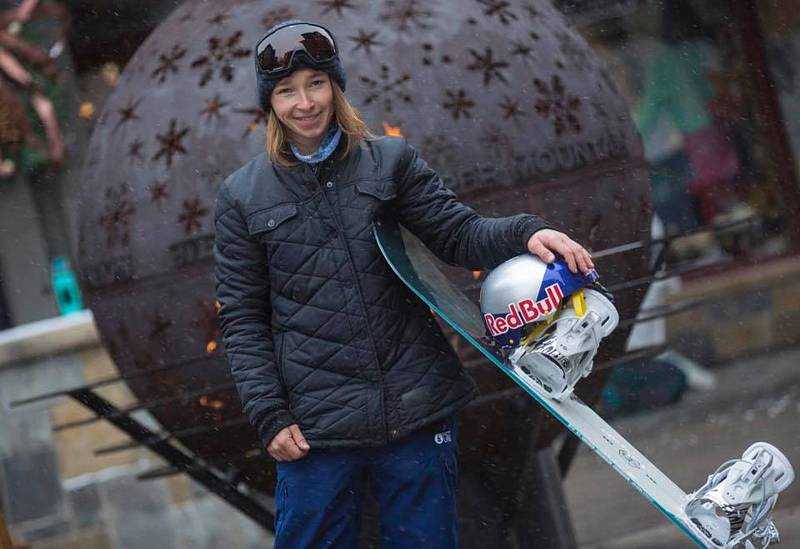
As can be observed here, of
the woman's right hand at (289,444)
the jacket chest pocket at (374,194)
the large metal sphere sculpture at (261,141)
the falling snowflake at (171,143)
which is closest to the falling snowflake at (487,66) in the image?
the large metal sphere sculpture at (261,141)

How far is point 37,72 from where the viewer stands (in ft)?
25.9

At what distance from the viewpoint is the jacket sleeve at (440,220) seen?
2939 mm

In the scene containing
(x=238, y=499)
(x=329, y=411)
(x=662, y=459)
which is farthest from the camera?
(x=662, y=459)

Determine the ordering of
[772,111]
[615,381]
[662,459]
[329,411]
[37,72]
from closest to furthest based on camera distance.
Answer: [329,411] < [662,459] < [37,72] < [615,381] < [772,111]

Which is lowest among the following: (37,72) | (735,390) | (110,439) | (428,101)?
(735,390)

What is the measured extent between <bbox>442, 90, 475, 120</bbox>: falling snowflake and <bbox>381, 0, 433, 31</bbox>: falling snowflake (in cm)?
20

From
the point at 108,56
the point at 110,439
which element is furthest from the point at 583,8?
the point at 110,439

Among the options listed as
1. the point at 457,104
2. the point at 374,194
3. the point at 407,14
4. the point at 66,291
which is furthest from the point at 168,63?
the point at 66,291

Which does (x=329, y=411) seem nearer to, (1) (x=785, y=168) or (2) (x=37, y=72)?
(2) (x=37, y=72)

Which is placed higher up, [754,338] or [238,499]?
[238,499]

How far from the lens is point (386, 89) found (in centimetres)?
364

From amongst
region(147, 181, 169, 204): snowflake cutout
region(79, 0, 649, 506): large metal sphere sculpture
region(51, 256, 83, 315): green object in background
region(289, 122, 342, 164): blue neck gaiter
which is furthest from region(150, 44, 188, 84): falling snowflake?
region(51, 256, 83, 315): green object in background

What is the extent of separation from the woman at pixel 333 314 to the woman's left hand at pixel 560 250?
5 cm

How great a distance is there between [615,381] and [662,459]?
5.42 ft
